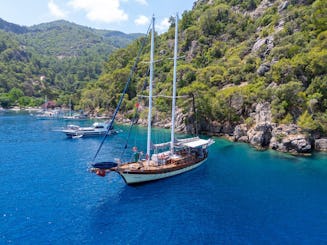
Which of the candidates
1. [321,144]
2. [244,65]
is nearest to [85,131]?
[244,65]

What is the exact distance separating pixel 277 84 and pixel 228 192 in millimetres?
50388

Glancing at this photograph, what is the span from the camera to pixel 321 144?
216 feet

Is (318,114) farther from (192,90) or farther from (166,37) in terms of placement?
(166,37)

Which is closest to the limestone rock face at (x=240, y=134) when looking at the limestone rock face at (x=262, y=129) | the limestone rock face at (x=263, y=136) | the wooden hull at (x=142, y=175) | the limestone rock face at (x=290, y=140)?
the limestone rock face at (x=262, y=129)

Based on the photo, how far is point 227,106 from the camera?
86312 mm

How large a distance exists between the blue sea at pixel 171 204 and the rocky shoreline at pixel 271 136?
5.48 metres

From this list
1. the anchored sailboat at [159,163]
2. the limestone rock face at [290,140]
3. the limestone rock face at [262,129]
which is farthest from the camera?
the limestone rock face at [262,129]

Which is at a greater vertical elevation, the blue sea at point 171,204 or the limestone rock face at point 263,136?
the limestone rock face at point 263,136

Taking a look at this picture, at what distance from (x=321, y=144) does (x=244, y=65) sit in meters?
44.1

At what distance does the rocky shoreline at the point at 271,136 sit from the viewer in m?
64.7

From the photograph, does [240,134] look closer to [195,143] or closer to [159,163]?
[195,143]

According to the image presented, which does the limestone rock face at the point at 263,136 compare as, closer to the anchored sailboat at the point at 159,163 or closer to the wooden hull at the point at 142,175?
the anchored sailboat at the point at 159,163

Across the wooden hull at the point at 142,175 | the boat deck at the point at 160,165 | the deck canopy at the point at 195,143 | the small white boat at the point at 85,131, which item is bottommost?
the wooden hull at the point at 142,175

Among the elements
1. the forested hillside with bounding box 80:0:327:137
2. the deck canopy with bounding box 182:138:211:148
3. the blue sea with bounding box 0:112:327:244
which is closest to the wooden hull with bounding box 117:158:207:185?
the blue sea with bounding box 0:112:327:244
